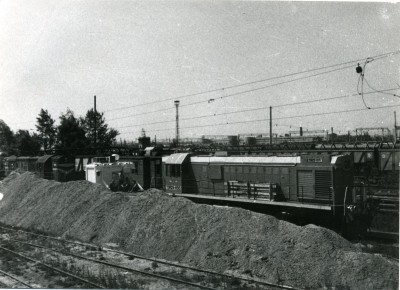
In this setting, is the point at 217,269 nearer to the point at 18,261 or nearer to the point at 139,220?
the point at 139,220

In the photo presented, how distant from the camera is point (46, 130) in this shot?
5675cm

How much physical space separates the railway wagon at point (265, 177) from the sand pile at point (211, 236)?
365 cm

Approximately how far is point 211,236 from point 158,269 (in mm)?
2463

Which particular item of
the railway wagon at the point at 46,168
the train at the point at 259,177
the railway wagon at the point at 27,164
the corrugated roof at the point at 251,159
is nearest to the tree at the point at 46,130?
the railway wagon at the point at 27,164

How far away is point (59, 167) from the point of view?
34562 millimetres

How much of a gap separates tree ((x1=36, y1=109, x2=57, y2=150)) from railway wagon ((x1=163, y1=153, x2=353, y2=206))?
A: 3921 cm

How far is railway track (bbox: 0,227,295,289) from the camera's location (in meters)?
10.3

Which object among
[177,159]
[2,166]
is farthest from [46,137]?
[177,159]

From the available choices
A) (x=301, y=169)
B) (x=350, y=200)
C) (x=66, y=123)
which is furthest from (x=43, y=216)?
(x=66, y=123)

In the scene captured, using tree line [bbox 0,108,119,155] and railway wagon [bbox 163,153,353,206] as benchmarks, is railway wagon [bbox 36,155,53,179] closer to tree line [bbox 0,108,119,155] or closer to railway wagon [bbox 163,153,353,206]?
tree line [bbox 0,108,119,155]

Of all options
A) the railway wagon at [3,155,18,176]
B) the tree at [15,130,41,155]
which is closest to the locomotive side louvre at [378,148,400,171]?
the railway wagon at [3,155,18,176]

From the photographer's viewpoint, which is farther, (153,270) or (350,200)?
(350,200)

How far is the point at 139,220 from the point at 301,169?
8.00 metres

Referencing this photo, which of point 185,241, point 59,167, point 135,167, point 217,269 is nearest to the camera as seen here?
point 217,269
